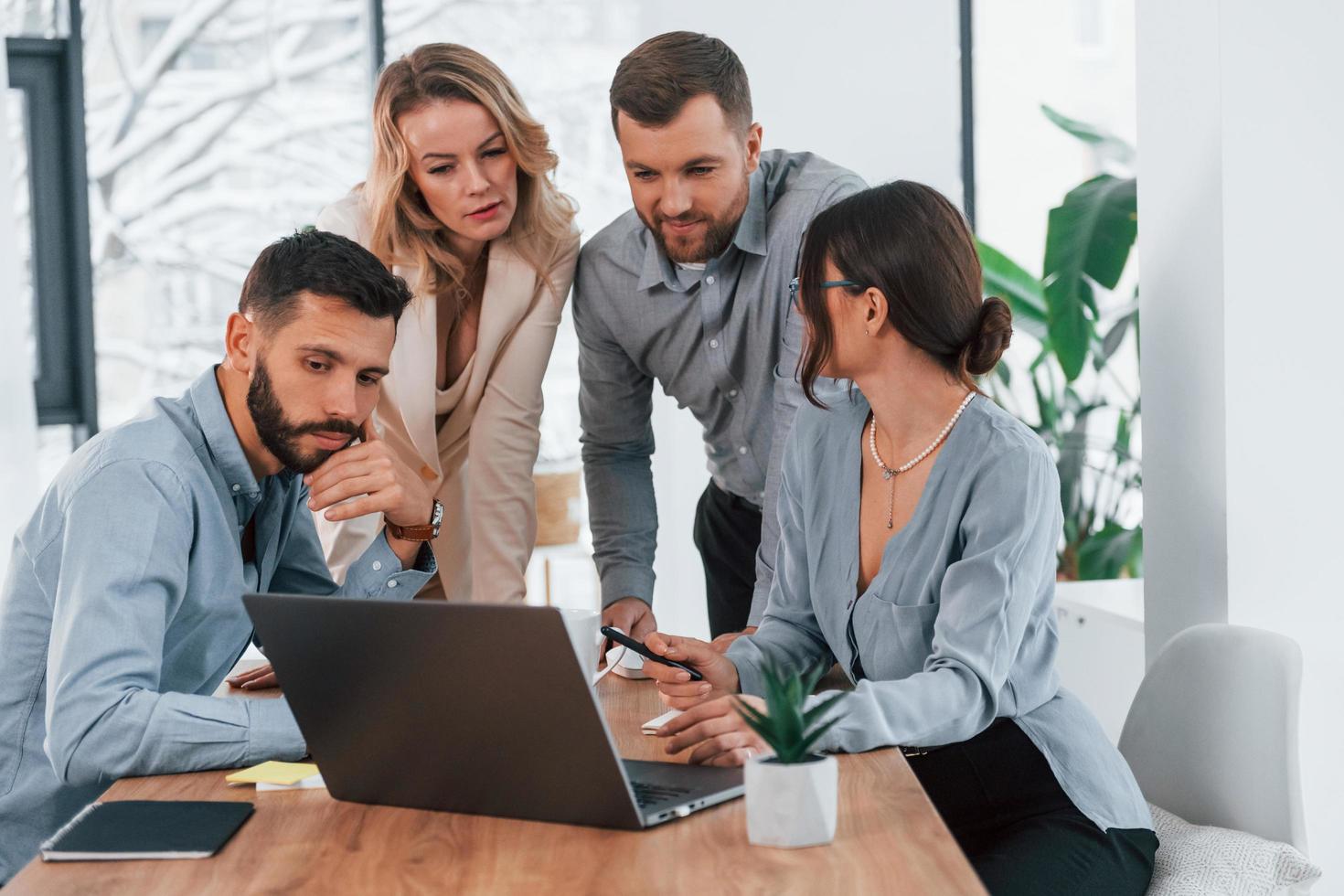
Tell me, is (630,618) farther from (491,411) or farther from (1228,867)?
(1228,867)

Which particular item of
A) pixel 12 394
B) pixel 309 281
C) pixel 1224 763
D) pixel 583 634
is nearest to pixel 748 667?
pixel 583 634

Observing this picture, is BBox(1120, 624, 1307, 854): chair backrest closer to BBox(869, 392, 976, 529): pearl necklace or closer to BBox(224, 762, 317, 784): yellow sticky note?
BBox(869, 392, 976, 529): pearl necklace

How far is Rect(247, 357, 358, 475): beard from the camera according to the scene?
5.91ft

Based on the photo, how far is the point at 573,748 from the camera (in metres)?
1.19

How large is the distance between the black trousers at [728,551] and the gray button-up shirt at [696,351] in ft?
0.27

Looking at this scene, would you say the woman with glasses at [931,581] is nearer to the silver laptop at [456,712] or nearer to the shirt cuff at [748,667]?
the shirt cuff at [748,667]

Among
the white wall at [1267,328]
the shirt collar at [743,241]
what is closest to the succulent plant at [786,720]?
the white wall at [1267,328]

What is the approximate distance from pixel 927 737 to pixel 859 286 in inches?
23.7

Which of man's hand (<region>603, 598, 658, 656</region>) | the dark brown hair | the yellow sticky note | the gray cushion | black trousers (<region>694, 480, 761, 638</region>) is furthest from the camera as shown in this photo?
black trousers (<region>694, 480, 761, 638</region>)

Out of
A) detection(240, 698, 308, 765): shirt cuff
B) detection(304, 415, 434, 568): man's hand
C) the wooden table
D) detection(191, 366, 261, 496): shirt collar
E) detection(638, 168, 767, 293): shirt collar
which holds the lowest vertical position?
the wooden table

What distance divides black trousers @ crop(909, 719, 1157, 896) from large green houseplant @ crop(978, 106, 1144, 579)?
7.87ft

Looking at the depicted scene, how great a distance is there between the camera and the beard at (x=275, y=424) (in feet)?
5.91

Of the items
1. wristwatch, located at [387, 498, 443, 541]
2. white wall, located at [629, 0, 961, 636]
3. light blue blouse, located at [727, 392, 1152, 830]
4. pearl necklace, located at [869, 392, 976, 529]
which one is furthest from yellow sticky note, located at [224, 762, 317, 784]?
white wall, located at [629, 0, 961, 636]

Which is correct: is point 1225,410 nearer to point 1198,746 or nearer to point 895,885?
point 1198,746
